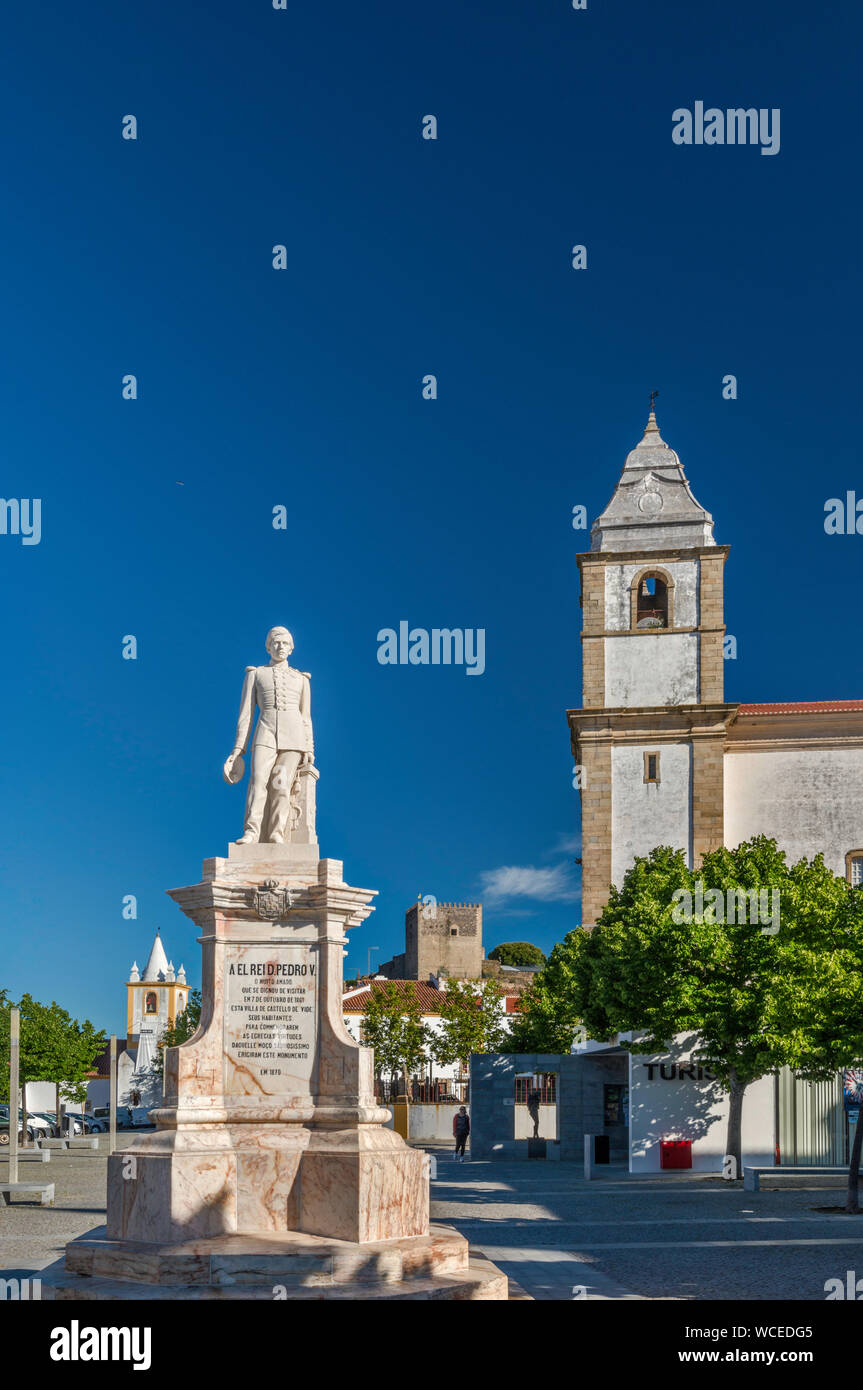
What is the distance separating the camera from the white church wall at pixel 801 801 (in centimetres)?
4303

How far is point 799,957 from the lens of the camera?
2800 cm

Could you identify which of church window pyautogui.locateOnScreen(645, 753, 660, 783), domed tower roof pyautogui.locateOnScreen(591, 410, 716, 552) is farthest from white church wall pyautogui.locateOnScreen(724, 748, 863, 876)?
domed tower roof pyautogui.locateOnScreen(591, 410, 716, 552)

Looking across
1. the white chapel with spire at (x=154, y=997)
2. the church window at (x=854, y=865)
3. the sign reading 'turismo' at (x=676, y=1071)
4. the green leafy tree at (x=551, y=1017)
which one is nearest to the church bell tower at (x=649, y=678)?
the church window at (x=854, y=865)

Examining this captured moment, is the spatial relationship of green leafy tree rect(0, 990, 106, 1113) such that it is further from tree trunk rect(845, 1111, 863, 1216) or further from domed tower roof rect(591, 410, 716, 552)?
tree trunk rect(845, 1111, 863, 1216)

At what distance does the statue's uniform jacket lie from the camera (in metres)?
13.3

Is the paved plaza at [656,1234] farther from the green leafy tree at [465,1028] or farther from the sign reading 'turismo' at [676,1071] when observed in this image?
the green leafy tree at [465,1028]

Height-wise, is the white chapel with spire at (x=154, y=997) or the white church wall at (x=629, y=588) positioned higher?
the white church wall at (x=629, y=588)

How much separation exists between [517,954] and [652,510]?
3715 inches

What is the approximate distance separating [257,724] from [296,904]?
1.88 m

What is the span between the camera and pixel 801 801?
43.4m

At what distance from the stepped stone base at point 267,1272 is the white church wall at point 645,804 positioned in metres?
33.0

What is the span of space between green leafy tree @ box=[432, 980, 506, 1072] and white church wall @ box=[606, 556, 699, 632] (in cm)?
3149
